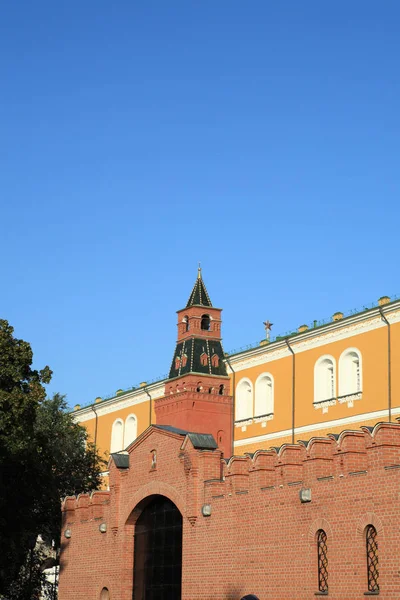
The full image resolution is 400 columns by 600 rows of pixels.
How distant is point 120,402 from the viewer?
2447 inches

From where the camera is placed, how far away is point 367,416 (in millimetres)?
41156

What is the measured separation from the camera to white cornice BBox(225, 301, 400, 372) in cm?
4119

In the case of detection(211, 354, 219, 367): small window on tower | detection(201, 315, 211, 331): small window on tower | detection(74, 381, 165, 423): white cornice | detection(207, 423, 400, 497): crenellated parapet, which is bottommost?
detection(207, 423, 400, 497): crenellated parapet

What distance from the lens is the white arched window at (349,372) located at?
4272 cm

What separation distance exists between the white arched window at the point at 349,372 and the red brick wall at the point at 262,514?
48.9 feet

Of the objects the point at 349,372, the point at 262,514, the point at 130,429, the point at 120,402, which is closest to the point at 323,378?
the point at 349,372

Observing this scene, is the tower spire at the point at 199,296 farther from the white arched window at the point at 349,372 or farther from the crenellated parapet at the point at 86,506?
the crenellated parapet at the point at 86,506

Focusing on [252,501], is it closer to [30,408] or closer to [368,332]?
[30,408]

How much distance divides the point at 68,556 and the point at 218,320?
2052 cm

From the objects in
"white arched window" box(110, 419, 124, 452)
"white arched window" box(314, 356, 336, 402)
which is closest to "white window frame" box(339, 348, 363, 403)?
"white arched window" box(314, 356, 336, 402)

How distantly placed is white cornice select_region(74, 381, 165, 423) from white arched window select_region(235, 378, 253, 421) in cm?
707

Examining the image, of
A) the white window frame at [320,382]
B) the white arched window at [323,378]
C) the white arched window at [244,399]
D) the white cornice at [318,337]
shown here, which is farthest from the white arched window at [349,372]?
the white arched window at [244,399]

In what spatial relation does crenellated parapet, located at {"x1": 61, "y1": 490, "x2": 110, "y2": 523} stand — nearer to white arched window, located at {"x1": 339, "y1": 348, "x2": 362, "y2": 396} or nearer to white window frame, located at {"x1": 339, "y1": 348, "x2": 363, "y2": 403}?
white window frame, located at {"x1": 339, "y1": 348, "x2": 363, "y2": 403}

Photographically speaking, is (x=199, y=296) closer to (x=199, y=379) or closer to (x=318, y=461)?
(x=199, y=379)
